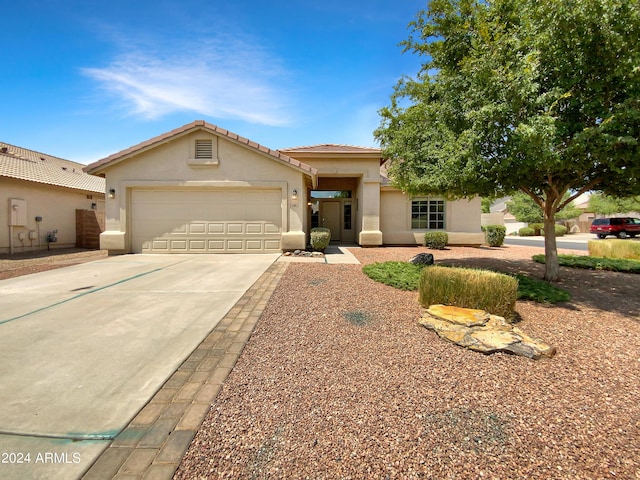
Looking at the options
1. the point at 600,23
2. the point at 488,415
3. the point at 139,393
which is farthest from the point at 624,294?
the point at 139,393

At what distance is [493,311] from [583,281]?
4.66m

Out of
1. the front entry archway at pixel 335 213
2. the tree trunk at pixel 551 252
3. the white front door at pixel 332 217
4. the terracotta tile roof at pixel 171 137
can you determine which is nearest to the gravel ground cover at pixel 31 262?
the terracotta tile roof at pixel 171 137

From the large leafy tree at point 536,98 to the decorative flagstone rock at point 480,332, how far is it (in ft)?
9.59

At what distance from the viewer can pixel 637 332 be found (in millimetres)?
3971

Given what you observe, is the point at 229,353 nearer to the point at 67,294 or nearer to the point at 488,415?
the point at 488,415

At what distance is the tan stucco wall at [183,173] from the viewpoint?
10430mm

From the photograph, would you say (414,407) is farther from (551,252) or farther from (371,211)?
(371,211)

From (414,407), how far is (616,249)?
13195 millimetres

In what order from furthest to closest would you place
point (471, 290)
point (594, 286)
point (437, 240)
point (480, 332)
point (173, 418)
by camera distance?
point (437, 240), point (594, 286), point (471, 290), point (480, 332), point (173, 418)

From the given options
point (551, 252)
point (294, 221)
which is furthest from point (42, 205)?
point (551, 252)

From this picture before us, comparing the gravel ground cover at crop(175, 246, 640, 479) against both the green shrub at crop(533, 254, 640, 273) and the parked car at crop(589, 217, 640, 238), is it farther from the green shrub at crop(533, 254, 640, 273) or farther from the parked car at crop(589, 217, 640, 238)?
the parked car at crop(589, 217, 640, 238)

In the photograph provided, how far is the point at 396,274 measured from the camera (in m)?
6.90

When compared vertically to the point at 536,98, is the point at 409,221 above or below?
below

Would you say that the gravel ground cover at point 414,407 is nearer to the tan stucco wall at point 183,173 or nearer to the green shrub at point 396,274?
the green shrub at point 396,274
